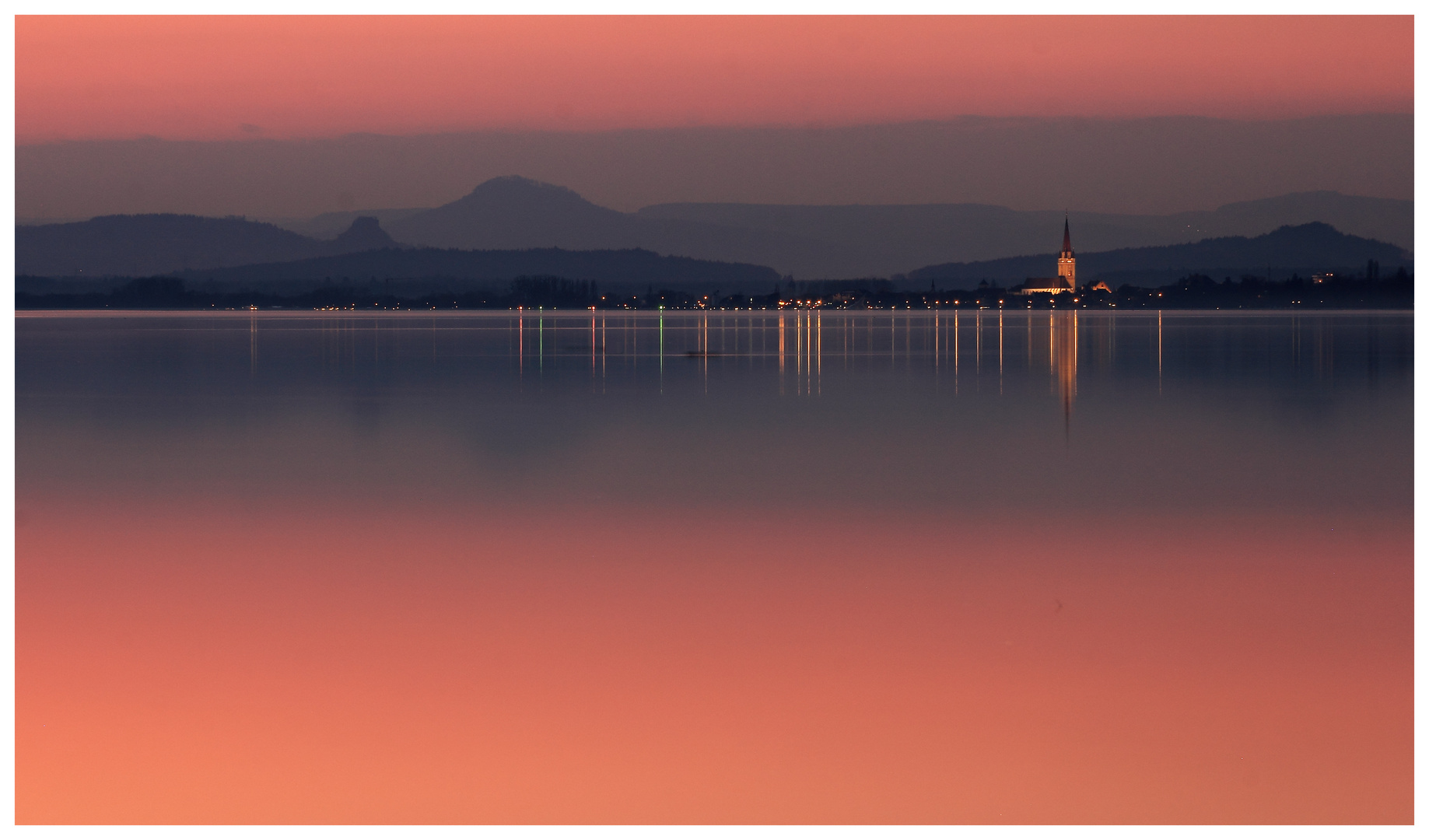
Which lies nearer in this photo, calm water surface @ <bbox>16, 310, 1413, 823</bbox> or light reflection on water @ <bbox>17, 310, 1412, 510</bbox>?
calm water surface @ <bbox>16, 310, 1413, 823</bbox>

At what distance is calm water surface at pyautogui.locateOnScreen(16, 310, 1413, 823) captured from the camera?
516 centimetres

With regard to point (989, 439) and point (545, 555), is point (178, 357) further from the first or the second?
point (545, 555)

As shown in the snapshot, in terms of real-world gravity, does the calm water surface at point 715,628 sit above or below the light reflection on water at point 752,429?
below

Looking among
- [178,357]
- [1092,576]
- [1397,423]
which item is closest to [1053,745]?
[1092,576]

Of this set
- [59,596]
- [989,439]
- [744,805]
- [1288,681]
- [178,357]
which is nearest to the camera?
[744,805]

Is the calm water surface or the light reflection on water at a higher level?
the light reflection on water

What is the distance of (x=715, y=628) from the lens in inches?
268

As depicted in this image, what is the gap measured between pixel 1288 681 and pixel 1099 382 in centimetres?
1877

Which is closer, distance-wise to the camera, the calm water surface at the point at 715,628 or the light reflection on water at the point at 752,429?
the calm water surface at the point at 715,628

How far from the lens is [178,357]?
1464 inches

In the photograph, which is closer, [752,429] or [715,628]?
[715,628]

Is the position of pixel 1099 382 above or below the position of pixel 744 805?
above

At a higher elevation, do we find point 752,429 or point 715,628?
point 752,429

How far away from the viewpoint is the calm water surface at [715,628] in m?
5.16
